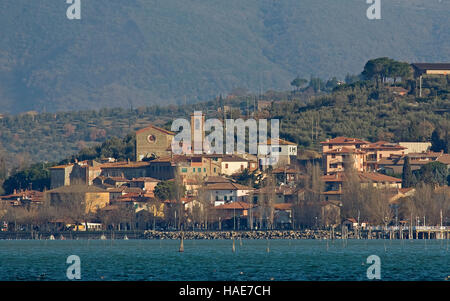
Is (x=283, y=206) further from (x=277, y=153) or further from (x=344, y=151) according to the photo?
(x=277, y=153)

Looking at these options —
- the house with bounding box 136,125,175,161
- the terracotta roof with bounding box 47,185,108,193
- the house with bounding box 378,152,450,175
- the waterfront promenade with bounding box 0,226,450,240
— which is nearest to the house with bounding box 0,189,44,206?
the terracotta roof with bounding box 47,185,108,193

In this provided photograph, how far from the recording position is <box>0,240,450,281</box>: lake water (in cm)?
6197

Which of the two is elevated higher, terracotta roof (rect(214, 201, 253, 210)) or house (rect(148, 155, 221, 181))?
house (rect(148, 155, 221, 181))

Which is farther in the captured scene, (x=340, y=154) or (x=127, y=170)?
(x=127, y=170)

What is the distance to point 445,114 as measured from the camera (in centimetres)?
16200

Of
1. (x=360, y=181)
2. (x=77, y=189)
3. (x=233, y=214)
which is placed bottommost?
(x=233, y=214)

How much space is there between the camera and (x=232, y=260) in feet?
250

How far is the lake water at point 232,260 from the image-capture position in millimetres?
61969

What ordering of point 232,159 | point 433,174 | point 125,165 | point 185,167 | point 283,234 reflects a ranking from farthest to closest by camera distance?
1. point 125,165
2. point 232,159
3. point 185,167
4. point 433,174
5. point 283,234

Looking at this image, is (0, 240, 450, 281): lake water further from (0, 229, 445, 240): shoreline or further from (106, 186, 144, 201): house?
(106, 186, 144, 201): house

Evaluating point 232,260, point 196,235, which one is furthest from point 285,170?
point 232,260

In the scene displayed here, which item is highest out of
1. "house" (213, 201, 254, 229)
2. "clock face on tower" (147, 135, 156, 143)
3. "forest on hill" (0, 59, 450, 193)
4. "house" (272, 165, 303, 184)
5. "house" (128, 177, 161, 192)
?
"forest on hill" (0, 59, 450, 193)

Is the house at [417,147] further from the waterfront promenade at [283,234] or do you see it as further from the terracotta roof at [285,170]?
the waterfront promenade at [283,234]
